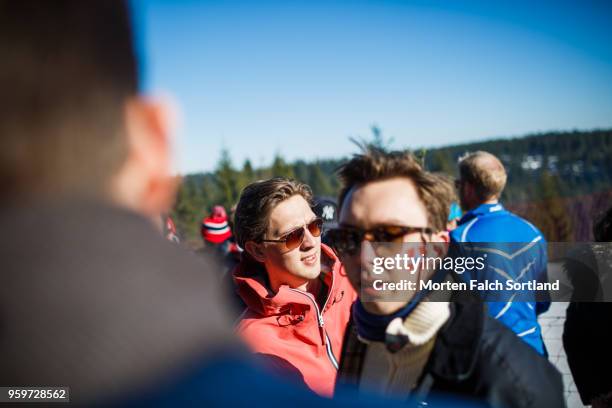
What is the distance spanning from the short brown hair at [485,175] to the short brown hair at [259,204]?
159 centimetres

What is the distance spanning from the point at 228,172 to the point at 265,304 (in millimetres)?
35061

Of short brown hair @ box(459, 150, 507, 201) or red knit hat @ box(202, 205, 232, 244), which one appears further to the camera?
red knit hat @ box(202, 205, 232, 244)

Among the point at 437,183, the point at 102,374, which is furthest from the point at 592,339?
the point at 102,374

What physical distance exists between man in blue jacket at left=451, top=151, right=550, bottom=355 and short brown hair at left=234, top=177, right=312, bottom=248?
3.44ft

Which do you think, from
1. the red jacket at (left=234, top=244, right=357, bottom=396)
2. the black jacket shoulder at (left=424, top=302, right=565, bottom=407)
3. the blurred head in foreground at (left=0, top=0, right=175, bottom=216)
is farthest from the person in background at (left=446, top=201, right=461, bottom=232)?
the blurred head in foreground at (left=0, top=0, right=175, bottom=216)

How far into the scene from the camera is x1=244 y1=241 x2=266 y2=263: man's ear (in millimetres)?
2463

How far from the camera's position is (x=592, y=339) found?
2240 mm

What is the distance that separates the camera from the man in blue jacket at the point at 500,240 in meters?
2.46

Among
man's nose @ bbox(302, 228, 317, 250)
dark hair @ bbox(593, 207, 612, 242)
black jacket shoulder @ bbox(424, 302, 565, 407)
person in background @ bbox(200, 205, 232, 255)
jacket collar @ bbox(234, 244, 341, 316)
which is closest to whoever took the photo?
black jacket shoulder @ bbox(424, 302, 565, 407)

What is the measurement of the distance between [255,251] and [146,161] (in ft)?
6.47

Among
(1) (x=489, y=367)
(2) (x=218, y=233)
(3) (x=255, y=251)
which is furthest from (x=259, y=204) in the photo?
(2) (x=218, y=233)

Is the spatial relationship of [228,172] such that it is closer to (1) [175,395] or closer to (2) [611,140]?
(1) [175,395]

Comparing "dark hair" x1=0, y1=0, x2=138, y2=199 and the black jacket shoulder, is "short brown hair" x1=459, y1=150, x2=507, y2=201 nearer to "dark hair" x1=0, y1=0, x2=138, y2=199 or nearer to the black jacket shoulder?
the black jacket shoulder

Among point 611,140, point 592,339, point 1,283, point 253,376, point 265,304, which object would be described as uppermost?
point 611,140
